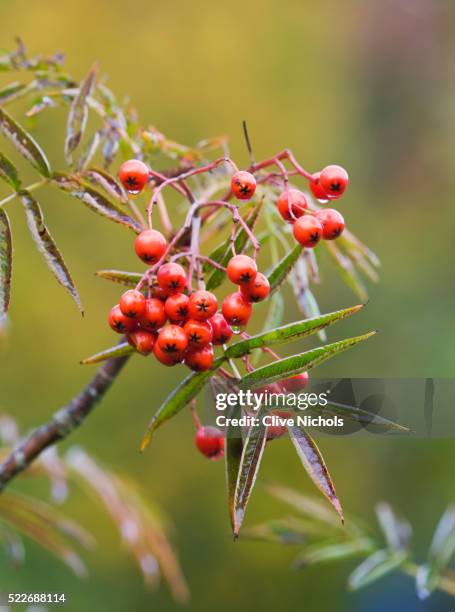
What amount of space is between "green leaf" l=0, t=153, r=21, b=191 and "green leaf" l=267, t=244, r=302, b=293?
8.7 inches

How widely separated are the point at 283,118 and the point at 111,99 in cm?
255

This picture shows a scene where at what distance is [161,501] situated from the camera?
2525 millimetres

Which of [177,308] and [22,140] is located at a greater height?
[22,140]

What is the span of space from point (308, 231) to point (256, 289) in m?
0.07

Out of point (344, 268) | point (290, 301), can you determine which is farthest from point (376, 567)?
point (290, 301)

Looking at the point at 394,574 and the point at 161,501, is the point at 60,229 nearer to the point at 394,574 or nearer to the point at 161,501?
the point at 161,501

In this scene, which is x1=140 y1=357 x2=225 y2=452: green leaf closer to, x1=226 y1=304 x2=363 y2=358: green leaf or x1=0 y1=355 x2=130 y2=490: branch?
x1=226 y1=304 x2=363 y2=358: green leaf

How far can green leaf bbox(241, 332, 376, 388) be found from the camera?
1.79 feet

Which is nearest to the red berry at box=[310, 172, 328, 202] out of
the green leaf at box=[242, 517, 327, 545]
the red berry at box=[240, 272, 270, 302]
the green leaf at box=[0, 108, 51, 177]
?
the red berry at box=[240, 272, 270, 302]

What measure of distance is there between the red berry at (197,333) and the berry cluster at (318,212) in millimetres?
112

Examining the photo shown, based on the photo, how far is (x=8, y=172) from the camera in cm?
61

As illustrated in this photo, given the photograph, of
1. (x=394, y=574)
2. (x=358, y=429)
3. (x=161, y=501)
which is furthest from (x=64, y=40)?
(x=358, y=429)

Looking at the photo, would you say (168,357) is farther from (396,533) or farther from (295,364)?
(396,533)

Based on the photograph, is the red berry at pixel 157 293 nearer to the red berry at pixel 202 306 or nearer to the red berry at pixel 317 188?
the red berry at pixel 202 306
